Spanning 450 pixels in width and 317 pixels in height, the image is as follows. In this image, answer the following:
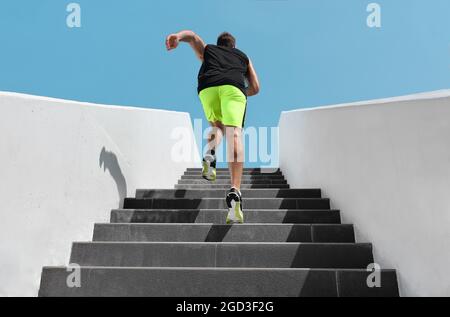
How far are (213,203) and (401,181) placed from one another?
5.07 feet

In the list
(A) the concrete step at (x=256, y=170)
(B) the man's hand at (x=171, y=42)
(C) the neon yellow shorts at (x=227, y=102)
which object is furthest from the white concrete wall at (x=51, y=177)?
(A) the concrete step at (x=256, y=170)

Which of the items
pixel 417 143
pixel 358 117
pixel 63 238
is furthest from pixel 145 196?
pixel 417 143

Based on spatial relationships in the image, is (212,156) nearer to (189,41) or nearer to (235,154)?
(235,154)

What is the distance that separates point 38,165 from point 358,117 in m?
1.94

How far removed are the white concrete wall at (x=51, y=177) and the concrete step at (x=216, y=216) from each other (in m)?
0.19

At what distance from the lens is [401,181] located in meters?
1.71

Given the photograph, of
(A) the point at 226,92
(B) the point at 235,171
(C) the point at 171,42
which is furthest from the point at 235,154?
(C) the point at 171,42

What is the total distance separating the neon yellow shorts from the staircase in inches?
27.3

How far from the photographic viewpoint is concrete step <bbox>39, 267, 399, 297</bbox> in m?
1.69

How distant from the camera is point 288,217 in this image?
2551 millimetres

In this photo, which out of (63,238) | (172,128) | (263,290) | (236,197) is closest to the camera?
(263,290)

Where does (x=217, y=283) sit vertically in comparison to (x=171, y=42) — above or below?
below

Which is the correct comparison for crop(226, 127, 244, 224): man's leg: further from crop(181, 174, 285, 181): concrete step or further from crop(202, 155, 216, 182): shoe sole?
crop(181, 174, 285, 181): concrete step
